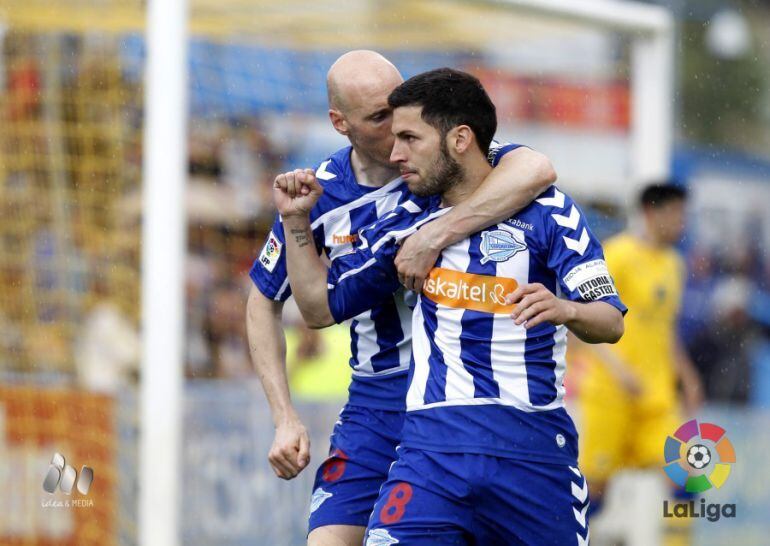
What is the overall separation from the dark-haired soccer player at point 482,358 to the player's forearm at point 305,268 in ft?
0.68

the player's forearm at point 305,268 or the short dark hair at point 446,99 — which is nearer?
the short dark hair at point 446,99

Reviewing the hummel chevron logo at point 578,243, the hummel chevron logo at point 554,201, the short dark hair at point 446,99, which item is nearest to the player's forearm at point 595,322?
the hummel chevron logo at point 578,243

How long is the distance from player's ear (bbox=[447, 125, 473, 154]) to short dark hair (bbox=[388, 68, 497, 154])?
13mm

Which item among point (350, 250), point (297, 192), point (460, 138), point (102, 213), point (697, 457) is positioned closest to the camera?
point (460, 138)

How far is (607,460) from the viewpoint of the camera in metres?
8.77

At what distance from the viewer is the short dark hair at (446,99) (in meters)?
3.93

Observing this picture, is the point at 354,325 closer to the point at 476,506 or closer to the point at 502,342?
the point at 502,342

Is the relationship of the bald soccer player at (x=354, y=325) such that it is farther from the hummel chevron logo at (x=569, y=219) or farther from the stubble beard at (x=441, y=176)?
the hummel chevron logo at (x=569, y=219)

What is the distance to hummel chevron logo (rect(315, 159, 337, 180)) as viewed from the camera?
4.46 meters

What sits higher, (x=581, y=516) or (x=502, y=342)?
(x=502, y=342)

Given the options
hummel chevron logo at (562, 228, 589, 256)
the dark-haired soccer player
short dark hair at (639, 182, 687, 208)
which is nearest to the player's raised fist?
the dark-haired soccer player

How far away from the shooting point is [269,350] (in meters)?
4.48

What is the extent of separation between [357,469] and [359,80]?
1.31m

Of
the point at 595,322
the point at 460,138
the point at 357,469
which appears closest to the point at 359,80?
the point at 460,138
